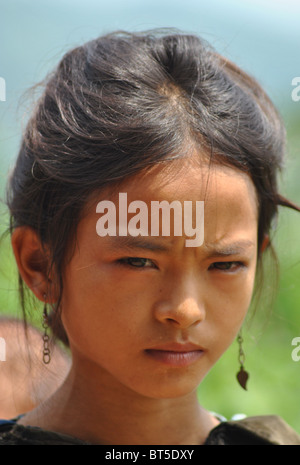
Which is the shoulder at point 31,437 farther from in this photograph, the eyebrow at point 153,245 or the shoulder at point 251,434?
the eyebrow at point 153,245

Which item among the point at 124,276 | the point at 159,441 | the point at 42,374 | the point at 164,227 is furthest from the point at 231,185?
the point at 42,374

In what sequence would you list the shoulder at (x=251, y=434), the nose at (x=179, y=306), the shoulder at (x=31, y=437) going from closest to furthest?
1. the nose at (x=179, y=306)
2. the shoulder at (x=31, y=437)
3. the shoulder at (x=251, y=434)

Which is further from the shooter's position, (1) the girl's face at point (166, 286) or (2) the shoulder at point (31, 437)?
(2) the shoulder at point (31, 437)

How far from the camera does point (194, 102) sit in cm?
125

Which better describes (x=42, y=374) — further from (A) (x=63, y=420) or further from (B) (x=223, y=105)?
(B) (x=223, y=105)

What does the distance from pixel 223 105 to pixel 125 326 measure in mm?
486

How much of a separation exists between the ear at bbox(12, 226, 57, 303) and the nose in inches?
10.8

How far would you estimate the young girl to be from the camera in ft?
3.78

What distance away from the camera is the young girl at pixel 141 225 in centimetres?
115

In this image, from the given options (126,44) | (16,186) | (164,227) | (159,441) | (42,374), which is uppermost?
(126,44)

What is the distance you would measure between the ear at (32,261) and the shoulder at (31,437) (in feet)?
0.87

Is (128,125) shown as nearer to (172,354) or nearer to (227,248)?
(227,248)

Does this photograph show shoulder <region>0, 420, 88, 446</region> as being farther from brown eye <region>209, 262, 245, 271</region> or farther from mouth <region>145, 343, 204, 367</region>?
brown eye <region>209, 262, 245, 271</region>

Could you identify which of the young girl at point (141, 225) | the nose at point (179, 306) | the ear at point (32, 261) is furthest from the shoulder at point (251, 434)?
the ear at point (32, 261)
